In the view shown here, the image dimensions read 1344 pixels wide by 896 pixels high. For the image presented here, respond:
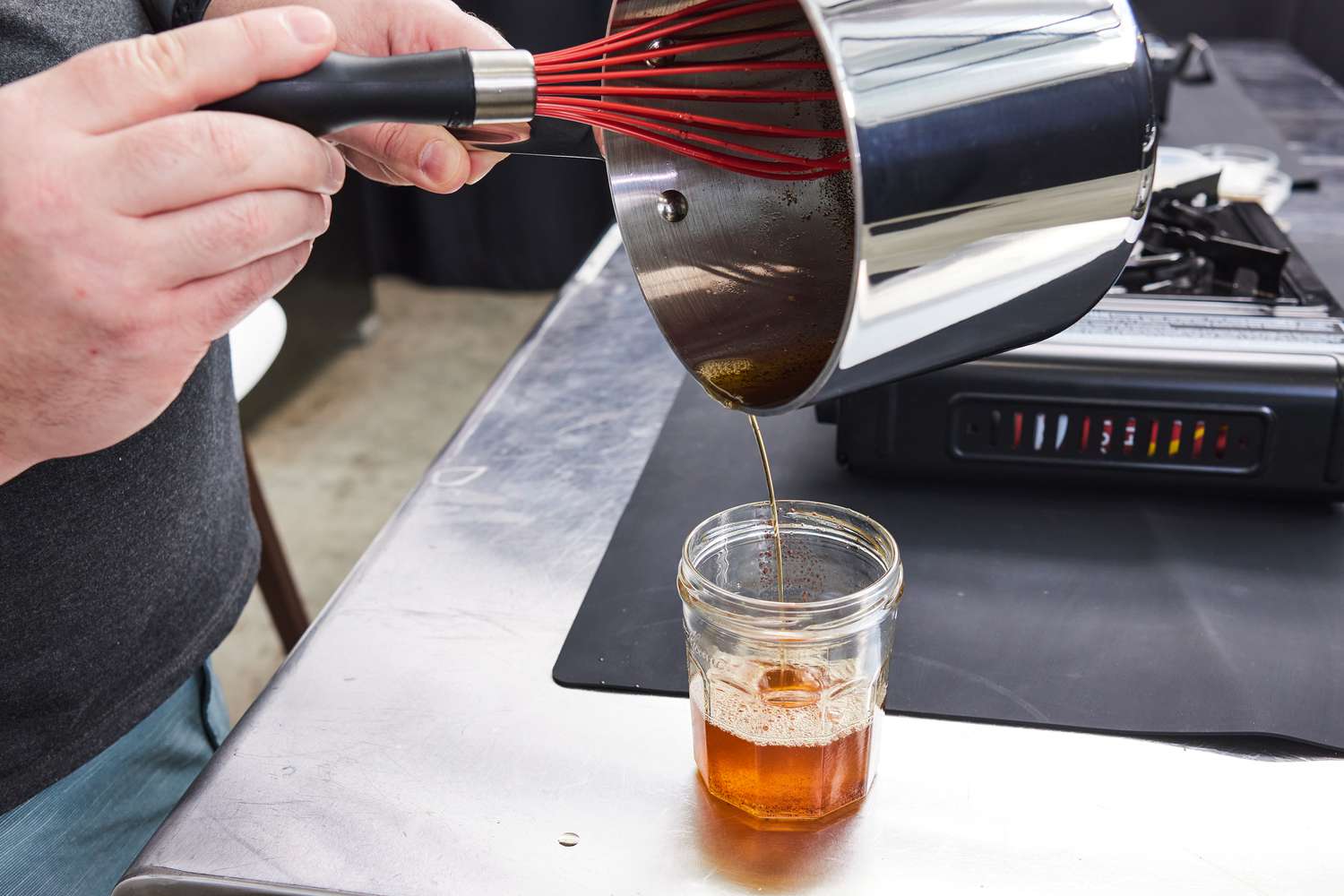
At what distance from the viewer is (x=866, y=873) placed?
56 cm

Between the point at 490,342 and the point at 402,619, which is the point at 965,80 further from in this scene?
the point at 490,342

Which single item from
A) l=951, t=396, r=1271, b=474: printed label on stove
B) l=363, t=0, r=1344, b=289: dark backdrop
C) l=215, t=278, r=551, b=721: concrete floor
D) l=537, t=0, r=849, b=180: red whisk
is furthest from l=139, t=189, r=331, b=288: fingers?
l=363, t=0, r=1344, b=289: dark backdrop

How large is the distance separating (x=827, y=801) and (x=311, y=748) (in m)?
0.29

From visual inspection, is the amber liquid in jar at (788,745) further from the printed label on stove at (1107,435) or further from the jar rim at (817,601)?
the printed label on stove at (1107,435)

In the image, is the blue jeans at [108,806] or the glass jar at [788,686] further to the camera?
the blue jeans at [108,806]

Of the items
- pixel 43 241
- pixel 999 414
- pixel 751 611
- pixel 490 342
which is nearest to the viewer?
pixel 43 241

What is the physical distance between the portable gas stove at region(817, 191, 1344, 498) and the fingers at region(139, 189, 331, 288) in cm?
47

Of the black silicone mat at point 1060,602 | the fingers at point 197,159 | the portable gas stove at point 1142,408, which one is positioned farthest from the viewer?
the portable gas stove at point 1142,408

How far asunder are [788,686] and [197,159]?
368 millimetres

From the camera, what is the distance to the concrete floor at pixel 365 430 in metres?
2.16

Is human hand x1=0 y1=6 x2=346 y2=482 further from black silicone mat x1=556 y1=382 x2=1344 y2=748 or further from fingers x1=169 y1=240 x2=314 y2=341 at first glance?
black silicone mat x1=556 y1=382 x2=1344 y2=748

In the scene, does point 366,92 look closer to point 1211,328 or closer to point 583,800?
point 583,800

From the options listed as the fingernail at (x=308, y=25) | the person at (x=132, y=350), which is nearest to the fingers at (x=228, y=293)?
the person at (x=132, y=350)

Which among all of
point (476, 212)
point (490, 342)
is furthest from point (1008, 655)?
point (476, 212)
